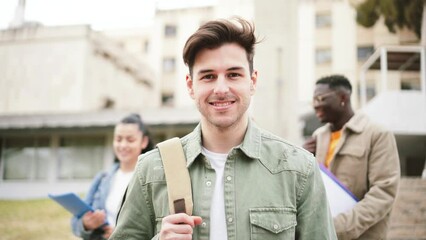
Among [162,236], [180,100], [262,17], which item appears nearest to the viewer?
[162,236]

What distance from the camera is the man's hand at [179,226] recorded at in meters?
1.68

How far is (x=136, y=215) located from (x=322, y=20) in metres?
27.9

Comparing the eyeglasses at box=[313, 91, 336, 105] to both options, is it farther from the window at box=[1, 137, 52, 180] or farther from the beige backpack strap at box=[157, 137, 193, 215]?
the window at box=[1, 137, 52, 180]

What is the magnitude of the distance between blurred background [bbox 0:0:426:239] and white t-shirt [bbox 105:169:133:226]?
22.9 ft

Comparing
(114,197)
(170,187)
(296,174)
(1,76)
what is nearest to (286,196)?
(296,174)

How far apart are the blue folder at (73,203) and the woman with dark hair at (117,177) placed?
9 cm

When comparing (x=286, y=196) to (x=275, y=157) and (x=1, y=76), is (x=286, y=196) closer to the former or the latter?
(x=275, y=157)

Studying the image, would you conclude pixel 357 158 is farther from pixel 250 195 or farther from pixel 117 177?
pixel 117 177

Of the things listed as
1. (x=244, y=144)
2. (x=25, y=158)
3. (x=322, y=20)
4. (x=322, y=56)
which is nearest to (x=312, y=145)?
(x=244, y=144)

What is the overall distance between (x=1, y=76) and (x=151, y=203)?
26706 mm

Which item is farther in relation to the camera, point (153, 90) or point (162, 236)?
point (153, 90)

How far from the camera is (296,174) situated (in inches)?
73.5

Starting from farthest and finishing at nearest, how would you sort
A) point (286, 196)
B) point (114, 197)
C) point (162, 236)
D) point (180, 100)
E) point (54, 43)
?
point (180, 100) < point (54, 43) < point (114, 197) < point (286, 196) < point (162, 236)

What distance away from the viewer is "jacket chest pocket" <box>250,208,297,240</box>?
1787mm
